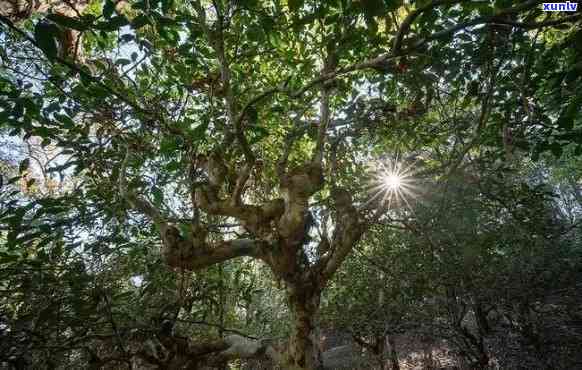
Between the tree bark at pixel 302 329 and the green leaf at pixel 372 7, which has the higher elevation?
the green leaf at pixel 372 7

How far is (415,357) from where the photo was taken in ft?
53.3

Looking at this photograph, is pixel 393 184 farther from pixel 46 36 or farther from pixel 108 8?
pixel 46 36

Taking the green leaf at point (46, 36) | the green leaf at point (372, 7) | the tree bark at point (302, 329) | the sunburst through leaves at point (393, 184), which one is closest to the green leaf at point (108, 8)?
the green leaf at point (46, 36)

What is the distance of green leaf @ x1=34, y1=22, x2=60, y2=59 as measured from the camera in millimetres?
1406

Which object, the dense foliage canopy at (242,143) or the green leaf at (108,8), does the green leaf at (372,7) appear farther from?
the green leaf at (108,8)

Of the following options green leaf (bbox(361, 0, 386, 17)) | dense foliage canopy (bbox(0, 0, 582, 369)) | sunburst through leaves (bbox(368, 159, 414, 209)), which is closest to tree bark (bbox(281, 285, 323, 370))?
dense foliage canopy (bbox(0, 0, 582, 369))

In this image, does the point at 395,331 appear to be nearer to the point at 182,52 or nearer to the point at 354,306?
the point at 354,306

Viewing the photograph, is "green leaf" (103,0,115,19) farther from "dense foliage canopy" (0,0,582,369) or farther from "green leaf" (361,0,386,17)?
"green leaf" (361,0,386,17)

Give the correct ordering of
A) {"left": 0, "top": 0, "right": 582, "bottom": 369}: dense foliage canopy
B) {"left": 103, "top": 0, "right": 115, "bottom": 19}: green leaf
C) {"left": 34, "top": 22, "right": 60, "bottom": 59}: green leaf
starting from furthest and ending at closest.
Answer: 1. {"left": 0, "top": 0, "right": 582, "bottom": 369}: dense foliage canopy
2. {"left": 103, "top": 0, "right": 115, "bottom": 19}: green leaf
3. {"left": 34, "top": 22, "right": 60, "bottom": 59}: green leaf

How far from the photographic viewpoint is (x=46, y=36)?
4.67 feet

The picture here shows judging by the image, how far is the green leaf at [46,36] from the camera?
141 centimetres

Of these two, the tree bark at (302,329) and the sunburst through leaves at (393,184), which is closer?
the tree bark at (302,329)

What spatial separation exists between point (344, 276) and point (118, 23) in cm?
824

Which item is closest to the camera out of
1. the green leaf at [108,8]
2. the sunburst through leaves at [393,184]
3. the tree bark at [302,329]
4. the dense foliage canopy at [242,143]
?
the green leaf at [108,8]
